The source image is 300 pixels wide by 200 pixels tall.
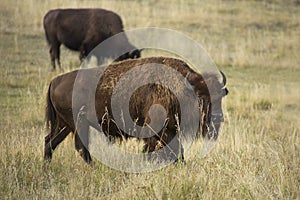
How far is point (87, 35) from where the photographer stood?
578 inches

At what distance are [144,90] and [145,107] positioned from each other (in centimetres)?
18

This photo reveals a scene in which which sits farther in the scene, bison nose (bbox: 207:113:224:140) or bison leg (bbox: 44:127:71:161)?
bison leg (bbox: 44:127:71:161)

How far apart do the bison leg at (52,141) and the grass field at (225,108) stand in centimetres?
8

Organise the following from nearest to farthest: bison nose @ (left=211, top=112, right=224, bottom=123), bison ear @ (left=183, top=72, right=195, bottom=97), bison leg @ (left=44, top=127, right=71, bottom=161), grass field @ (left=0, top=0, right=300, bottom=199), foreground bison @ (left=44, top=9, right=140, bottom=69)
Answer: grass field @ (left=0, top=0, right=300, bottom=199), bison ear @ (left=183, top=72, right=195, bottom=97), bison nose @ (left=211, top=112, right=224, bottom=123), bison leg @ (left=44, top=127, right=71, bottom=161), foreground bison @ (left=44, top=9, right=140, bottom=69)


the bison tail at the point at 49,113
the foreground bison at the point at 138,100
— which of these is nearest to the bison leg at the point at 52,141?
the foreground bison at the point at 138,100

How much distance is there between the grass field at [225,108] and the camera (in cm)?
500

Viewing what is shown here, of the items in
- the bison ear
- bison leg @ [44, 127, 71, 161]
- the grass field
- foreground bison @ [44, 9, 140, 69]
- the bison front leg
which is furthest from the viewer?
foreground bison @ [44, 9, 140, 69]

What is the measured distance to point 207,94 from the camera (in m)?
5.91

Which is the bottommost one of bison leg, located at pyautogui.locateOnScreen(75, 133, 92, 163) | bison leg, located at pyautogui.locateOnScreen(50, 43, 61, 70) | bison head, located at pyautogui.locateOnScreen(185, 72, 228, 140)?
bison leg, located at pyautogui.locateOnScreen(50, 43, 61, 70)

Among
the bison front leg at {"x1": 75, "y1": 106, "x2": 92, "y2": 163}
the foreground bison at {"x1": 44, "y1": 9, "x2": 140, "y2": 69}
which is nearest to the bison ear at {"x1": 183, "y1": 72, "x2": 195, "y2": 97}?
the bison front leg at {"x1": 75, "y1": 106, "x2": 92, "y2": 163}

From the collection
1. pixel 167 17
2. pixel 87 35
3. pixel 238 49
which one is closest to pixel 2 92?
pixel 87 35

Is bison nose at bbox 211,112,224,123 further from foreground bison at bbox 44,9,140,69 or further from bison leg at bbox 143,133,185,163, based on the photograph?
foreground bison at bbox 44,9,140,69

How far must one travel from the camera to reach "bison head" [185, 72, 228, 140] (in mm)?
5891

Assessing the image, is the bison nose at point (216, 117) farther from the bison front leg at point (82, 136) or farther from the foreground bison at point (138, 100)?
the bison front leg at point (82, 136)
